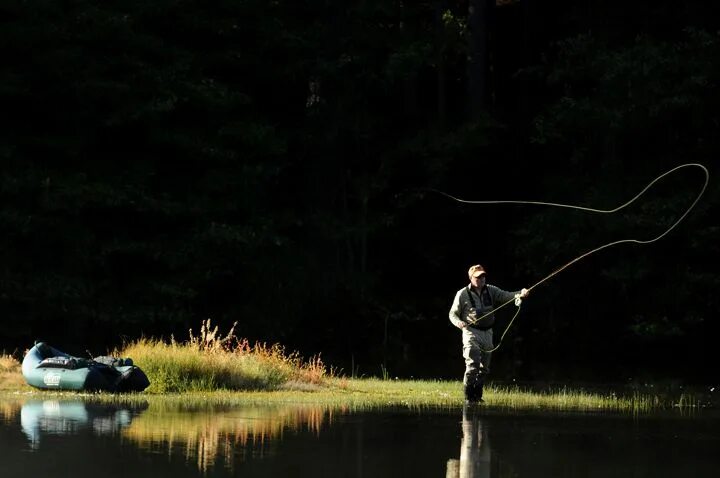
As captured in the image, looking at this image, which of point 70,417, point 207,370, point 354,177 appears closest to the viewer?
point 70,417

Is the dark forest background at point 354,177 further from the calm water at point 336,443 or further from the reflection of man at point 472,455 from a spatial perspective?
the reflection of man at point 472,455

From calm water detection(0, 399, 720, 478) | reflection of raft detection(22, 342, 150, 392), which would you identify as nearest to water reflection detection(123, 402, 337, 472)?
calm water detection(0, 399, 720, 478)

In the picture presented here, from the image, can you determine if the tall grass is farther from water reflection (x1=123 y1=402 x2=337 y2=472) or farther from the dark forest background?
the dark forest background

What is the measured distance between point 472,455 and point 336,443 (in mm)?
1551

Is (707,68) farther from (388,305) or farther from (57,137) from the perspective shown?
(57,137)

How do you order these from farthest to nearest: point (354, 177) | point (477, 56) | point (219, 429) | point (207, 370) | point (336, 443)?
point (354, 177), point (477, 56), point (207, 370), point (219, 429), point (336, 443)

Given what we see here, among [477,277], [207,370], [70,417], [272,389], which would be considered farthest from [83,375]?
[477,277]

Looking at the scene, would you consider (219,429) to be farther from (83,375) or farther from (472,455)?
(83,375)

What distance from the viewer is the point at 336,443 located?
14750 mm

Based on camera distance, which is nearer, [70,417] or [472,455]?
[472,455]

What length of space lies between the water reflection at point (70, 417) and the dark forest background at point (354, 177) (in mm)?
13508

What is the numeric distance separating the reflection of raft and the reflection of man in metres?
5.62

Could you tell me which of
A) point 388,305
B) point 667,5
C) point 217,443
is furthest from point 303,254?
point 217,443

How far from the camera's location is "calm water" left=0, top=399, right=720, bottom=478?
12.5 m
